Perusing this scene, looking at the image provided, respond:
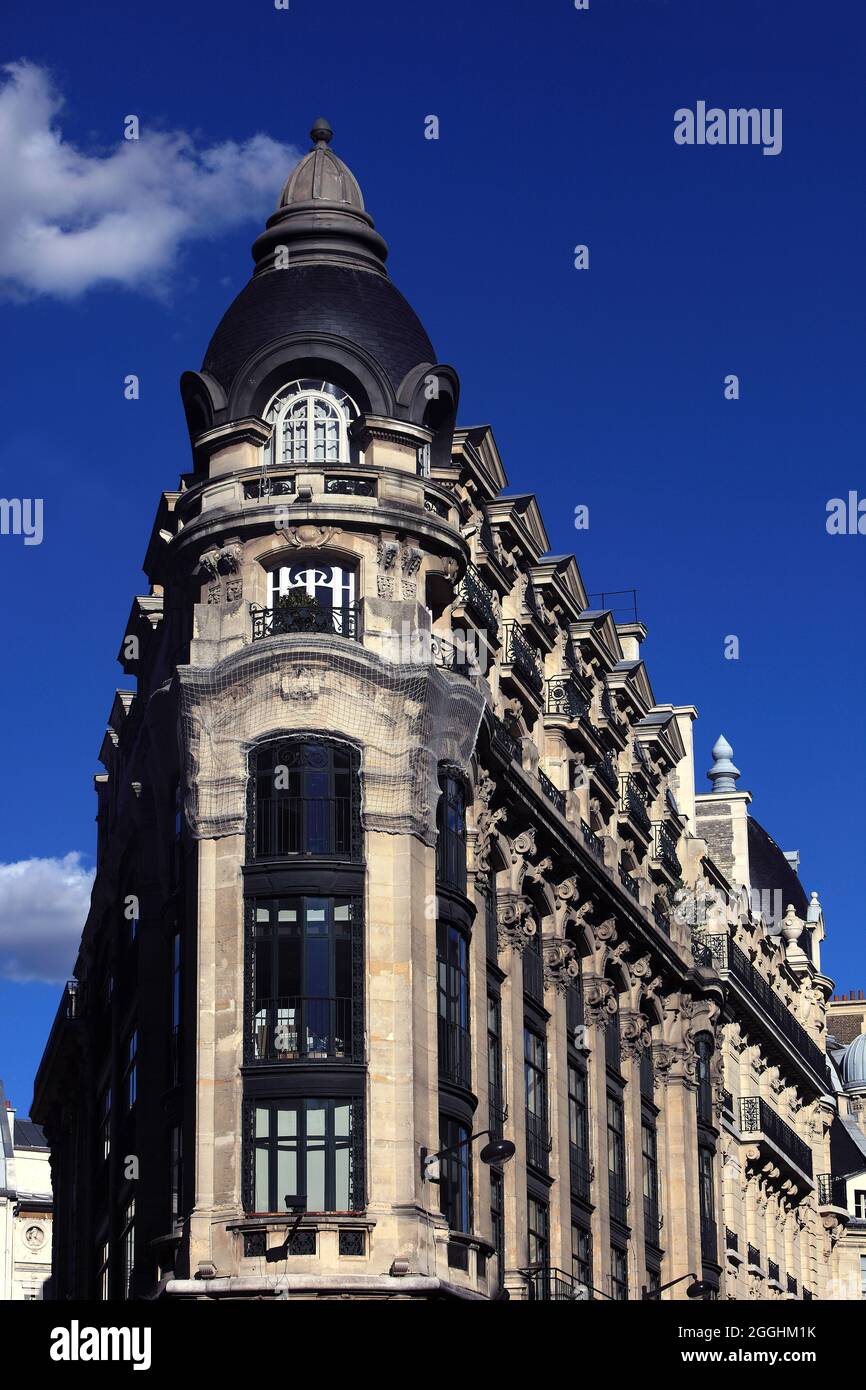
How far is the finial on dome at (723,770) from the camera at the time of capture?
107 meters

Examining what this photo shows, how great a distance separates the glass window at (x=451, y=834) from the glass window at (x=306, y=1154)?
7.10 meters

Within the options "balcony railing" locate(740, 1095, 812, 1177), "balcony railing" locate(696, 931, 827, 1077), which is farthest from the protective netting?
"balcony railing" locate(740, 1095, 812, 1177)

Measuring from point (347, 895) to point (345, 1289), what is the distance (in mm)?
8547

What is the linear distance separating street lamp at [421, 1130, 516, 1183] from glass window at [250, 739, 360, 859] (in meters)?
6.61

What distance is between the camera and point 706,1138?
8306cm

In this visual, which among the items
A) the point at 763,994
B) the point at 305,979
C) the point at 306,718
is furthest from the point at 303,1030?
the point at 763,994

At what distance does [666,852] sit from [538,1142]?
72.2ft

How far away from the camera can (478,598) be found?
6450cm

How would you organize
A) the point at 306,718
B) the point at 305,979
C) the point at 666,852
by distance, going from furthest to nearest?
the point at 666,852, the point at 306,718, the point at 305,979

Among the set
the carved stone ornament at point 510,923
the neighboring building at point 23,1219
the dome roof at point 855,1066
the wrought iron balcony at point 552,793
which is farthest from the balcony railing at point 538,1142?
the dome roof at point 855,1066

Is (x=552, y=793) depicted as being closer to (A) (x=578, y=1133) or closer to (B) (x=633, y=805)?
(A) (x=578, y=1133)

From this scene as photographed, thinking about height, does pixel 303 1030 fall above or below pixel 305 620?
below

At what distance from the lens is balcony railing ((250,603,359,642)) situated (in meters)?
56.4

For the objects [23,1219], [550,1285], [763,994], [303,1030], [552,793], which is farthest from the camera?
[23,1219]
